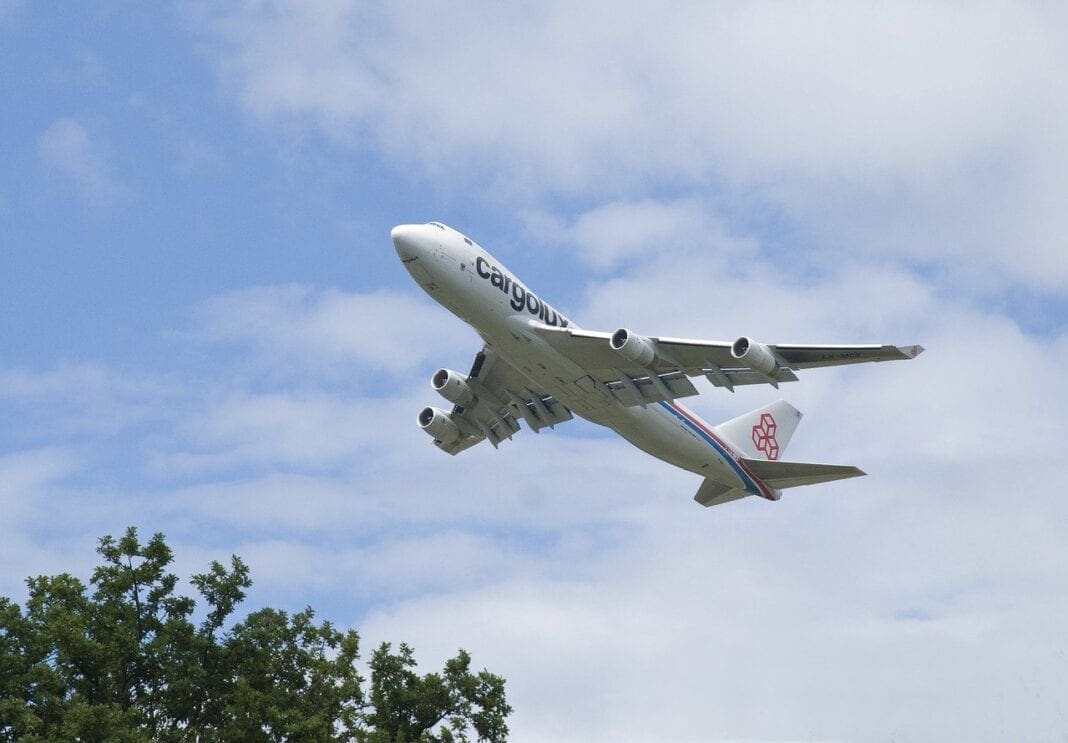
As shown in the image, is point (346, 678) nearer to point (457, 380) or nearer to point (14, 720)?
point (14, 720)

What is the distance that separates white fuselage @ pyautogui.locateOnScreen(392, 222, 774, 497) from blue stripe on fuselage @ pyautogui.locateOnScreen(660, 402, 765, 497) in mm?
68

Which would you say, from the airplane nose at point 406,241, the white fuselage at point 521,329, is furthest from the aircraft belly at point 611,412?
the airplane nose at point 406,241

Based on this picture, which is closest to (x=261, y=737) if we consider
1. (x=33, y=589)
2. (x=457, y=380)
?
(x=33, y=589)

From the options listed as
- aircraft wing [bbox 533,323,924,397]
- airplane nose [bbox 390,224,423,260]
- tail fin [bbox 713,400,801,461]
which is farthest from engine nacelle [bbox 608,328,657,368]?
tail fin [bbox 713,400,801,461]

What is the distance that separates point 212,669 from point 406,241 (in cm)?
1501

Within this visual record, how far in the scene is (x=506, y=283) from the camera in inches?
1775

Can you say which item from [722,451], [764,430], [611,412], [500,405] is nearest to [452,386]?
[500,405]

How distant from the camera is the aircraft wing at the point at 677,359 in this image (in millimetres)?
43156

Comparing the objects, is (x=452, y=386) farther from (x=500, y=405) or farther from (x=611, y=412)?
(x=611, y=412)

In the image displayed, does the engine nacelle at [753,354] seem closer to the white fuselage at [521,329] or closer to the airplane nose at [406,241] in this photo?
the white fuselage at [521,329]

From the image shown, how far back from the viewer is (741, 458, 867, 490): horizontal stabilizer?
5362 cm

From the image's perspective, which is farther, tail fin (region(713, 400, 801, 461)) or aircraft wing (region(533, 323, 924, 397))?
tail fin (region(713, 400, 801, 461))

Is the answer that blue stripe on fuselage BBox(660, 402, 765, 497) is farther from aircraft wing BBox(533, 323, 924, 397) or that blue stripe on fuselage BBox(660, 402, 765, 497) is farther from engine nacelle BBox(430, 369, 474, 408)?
engine nacelle BBox(430, 369, 474, 408)

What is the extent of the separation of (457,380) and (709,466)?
10.9 metres
